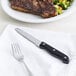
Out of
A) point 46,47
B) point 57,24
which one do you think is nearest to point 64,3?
point 57,24

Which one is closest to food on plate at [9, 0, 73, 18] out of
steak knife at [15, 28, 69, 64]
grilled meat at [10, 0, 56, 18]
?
grilled meat at [10, 0, 56, 18]

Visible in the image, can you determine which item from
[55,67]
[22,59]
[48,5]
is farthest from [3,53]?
[48,5]

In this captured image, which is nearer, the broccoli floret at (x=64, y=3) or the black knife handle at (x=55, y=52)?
the black knife handle at (x=55, y=52)

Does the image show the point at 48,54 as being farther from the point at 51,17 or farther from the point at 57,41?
the point at 51,17

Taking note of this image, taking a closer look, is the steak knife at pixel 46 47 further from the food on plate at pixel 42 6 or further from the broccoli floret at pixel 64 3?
the broccoli floret at pixel 64 3

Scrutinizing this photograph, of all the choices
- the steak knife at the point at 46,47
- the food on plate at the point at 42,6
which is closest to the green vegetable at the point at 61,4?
the food on plate at the point at 42,6

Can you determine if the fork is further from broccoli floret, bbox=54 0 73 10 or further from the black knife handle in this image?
broccoli floret, bbox=54 0 73 10
